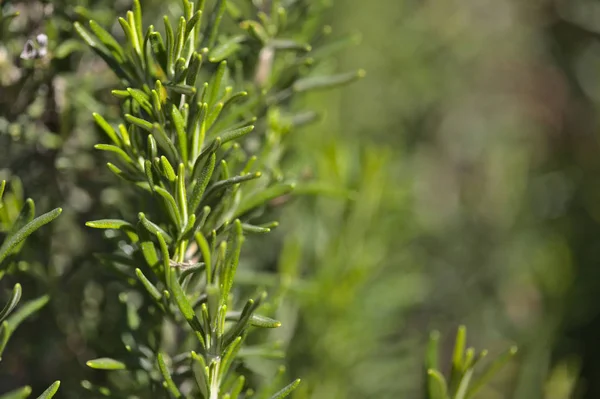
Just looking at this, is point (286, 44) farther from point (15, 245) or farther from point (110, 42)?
Result: point (15, 245)

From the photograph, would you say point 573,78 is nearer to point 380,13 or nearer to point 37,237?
point 380,13

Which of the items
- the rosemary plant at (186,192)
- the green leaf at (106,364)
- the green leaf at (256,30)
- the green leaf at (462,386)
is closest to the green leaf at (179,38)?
the rosemary plant at (186,192)

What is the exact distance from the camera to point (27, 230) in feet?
1.30

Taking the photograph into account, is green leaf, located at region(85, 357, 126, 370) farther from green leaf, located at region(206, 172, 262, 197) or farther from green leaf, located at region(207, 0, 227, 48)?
green leaf, located at region(207, 0, 227, 48)

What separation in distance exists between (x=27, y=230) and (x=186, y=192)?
0.11 m

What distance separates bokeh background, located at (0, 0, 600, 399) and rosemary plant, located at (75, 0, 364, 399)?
9 cm

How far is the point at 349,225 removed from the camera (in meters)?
0.76

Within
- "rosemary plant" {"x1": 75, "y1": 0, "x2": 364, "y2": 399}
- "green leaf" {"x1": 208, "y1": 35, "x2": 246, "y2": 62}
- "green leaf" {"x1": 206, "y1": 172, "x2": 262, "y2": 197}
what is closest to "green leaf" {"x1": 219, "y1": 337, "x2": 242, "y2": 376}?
"rosemary plant" {"x1": 75, "y1": 0, "x2": 364, "y2": 399}

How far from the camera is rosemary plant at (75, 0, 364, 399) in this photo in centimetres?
41

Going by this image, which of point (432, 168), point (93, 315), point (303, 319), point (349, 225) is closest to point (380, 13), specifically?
point (432, 168)

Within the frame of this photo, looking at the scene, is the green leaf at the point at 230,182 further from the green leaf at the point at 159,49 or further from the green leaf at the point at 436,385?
the green leaf at the point at 436,385

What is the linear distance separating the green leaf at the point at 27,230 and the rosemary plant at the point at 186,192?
26 mm

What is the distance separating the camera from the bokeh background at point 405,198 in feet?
1.94

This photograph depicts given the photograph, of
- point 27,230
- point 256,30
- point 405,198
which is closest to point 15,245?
point 27,230
